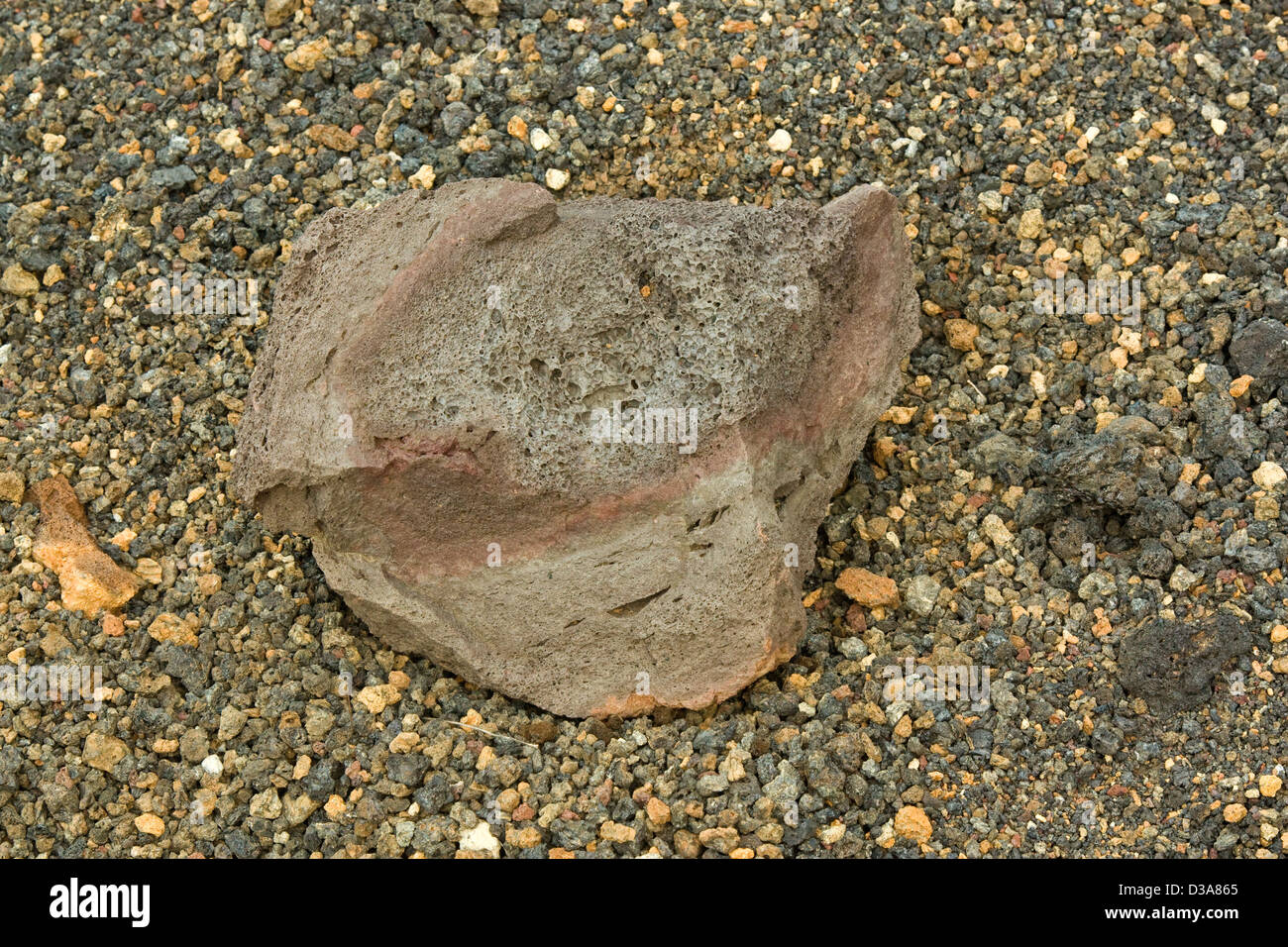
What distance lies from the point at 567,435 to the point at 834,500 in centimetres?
119

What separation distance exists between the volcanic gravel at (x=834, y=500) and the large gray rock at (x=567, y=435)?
26cm

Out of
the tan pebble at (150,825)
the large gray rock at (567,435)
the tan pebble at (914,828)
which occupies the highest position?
the large gray rock at (567,435)

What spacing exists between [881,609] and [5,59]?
15.0 feet

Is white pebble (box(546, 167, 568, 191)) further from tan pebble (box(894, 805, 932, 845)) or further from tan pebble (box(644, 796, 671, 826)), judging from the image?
tan pebble (box(894, 805, 932, 845))

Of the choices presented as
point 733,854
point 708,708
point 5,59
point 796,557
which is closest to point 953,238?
point 796,557

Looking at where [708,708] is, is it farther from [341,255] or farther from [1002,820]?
[341,255]

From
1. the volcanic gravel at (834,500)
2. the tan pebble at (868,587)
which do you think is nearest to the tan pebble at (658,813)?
the volcanic gravel at (834,500)

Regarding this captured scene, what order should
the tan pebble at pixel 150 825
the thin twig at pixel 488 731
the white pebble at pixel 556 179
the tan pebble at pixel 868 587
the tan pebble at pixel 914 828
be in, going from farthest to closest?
the white pebble at pixel 556 179 < the tan pebble at pixel 868 587 < the thin twig at pixel 488 731 < the tan pebble at pixel 150 825 < the tan pebble at pixel 914 828

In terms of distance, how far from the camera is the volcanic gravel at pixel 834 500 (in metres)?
4.97

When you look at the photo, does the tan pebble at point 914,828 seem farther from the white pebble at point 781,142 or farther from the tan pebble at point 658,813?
the white pebble at point 781,142

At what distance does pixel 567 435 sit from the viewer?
4.98m

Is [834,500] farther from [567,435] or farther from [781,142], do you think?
[781,142]

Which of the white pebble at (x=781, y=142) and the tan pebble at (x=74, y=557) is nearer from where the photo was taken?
the tan pebble at (x=74, y=557)

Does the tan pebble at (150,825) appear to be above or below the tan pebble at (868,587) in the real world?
below
